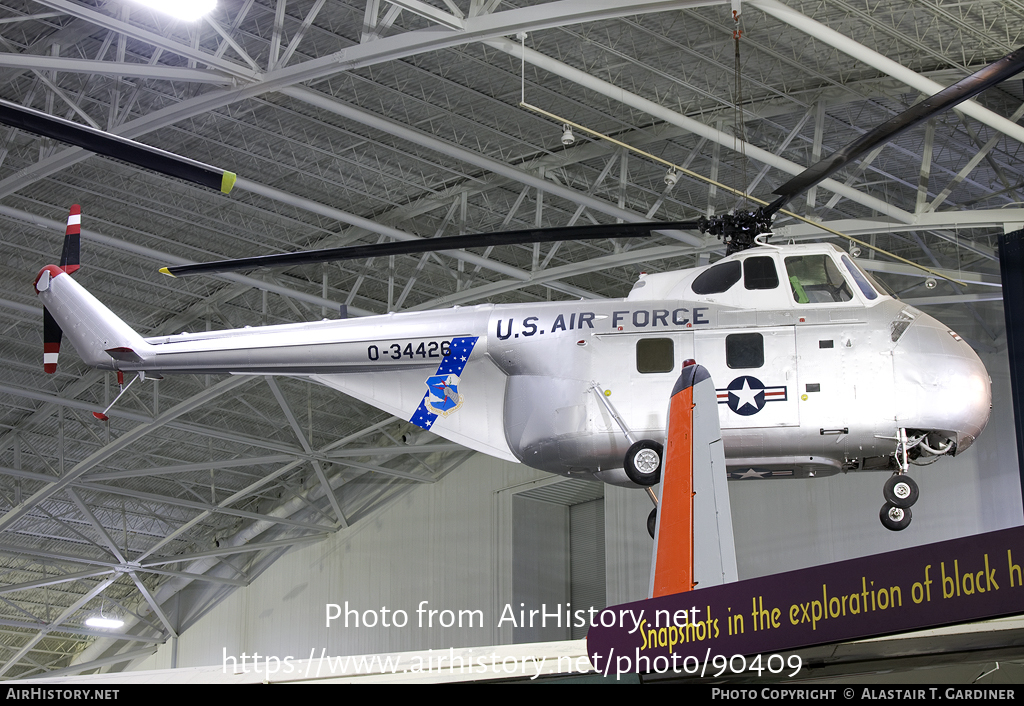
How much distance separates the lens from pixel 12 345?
2712 centimetres

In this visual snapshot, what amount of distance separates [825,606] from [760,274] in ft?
22.9

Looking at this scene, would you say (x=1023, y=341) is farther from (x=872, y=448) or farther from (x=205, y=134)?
(x=205, y=134)

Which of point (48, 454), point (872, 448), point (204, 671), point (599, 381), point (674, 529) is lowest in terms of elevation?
point (204, 671)

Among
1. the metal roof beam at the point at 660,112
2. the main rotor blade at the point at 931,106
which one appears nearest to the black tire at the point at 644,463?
the main rotor blade at the point at 931,106

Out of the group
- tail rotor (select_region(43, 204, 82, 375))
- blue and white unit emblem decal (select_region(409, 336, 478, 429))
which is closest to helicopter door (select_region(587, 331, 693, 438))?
blue and white unit emblem decal (select_region(409, 336, 478, 429))

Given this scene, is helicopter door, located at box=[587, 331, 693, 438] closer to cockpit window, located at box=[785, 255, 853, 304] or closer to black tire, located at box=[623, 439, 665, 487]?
black tire, located at box=[623, 439, 665, 487]

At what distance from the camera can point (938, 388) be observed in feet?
33.9

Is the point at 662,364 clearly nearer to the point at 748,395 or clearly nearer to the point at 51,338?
the point at 748,395

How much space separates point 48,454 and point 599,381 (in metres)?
25.2

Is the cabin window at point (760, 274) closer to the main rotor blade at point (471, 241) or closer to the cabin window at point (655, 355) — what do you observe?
the main rotor blade at point (471, 241)

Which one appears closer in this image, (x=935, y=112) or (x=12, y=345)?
(x=935, y=112)

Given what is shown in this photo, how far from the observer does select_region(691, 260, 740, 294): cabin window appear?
11297 mm

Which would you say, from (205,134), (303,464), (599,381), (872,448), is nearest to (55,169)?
(205,134)

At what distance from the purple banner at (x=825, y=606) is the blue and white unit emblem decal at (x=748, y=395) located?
5274 mm
